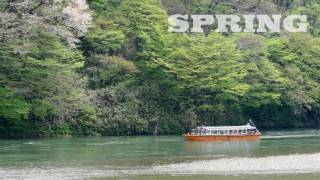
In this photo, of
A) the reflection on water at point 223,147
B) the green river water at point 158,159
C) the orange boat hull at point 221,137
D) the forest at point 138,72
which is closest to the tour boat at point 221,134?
the orange boat hull at point 221,137

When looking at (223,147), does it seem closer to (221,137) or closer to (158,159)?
(221,137)

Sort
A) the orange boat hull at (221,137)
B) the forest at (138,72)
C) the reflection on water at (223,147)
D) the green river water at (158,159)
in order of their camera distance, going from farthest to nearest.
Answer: the orange boat hull at (221,137), the forest at (138,72), the reflection on water at (223,147), the green river water at (158,159)

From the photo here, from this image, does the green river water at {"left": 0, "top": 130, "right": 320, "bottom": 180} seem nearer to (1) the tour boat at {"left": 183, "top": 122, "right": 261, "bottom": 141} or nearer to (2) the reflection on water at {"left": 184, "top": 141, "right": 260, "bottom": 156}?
(2) the reflection on water at {"left": 184, "top": 141, "right": 260, "bottom": 156}

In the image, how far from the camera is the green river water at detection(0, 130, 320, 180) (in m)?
32.2

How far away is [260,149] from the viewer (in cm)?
4600

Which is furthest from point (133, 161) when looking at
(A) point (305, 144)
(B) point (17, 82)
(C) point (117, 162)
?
(B) point (17, 82)

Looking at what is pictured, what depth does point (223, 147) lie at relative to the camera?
161ft

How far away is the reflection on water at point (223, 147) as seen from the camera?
44125 mm

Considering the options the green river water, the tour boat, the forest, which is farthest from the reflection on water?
the forest

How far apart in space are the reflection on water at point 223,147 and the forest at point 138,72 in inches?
433

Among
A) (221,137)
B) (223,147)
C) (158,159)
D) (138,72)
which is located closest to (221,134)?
(221,137)

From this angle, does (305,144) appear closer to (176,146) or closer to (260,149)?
(260,149)

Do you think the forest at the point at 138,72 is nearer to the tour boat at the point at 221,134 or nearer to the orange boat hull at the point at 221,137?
the tour boat at the point at 221,134

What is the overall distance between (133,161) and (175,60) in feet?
92.4
